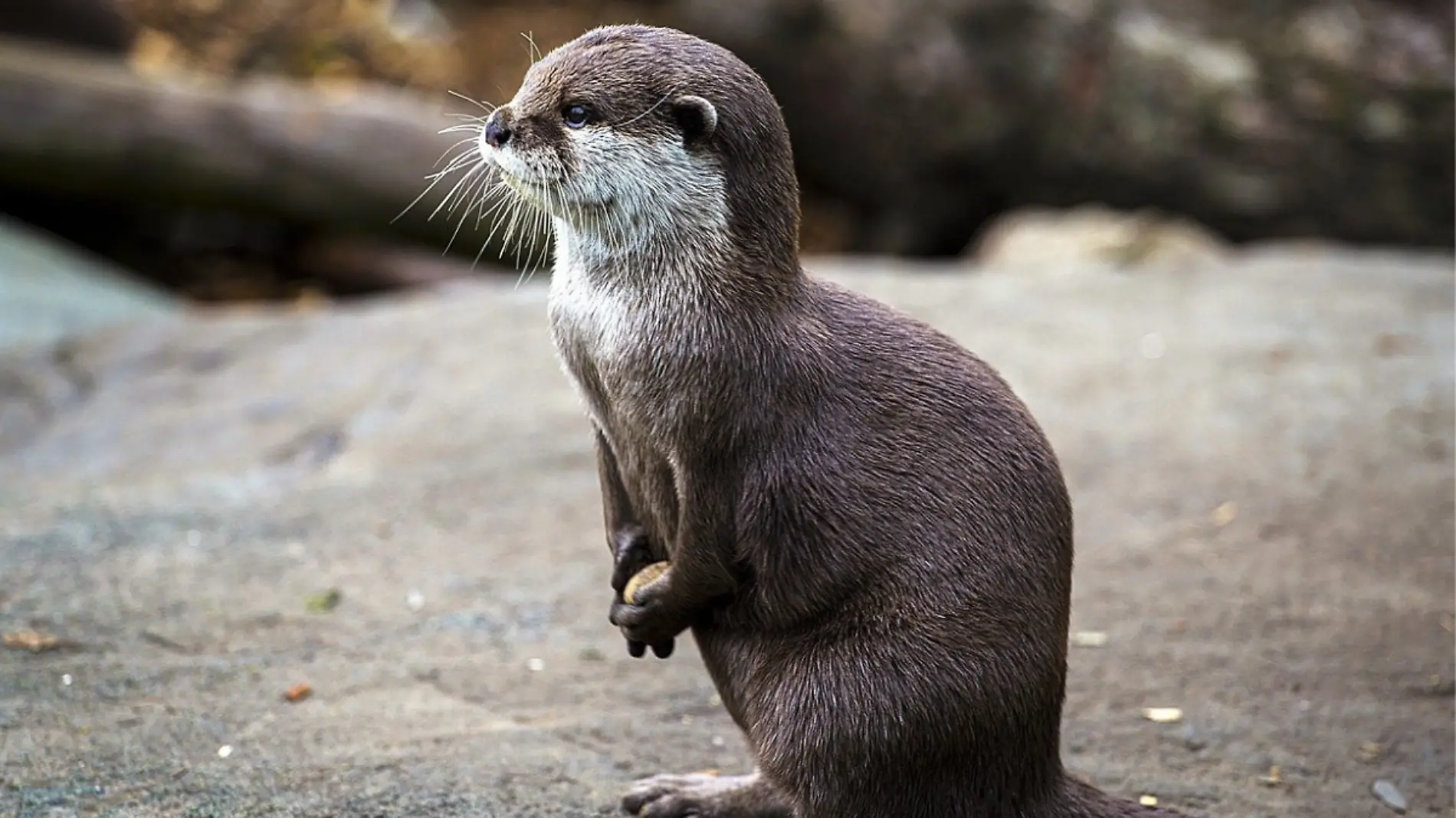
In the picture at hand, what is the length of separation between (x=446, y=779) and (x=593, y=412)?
99cm

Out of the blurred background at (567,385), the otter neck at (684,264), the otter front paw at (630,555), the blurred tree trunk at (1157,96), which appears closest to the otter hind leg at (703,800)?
the blurred background at (567,385)

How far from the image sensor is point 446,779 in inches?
138

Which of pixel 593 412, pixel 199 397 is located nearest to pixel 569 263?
pixel 593 412

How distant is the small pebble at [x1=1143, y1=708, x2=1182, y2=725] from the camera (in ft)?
13.4

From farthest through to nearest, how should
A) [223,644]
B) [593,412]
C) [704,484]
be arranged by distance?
[223,644] → [593,412] → [704,484]

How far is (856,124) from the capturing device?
1120 cm

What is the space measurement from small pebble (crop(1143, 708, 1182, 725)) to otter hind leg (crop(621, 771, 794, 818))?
1.29m

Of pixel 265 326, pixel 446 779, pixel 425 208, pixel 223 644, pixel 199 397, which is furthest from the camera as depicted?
pixel 425 208

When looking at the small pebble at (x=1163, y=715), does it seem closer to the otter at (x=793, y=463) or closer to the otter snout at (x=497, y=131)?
the otter at (x=793, y=463)

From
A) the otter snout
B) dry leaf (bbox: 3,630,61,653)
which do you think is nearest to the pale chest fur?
the otter snout

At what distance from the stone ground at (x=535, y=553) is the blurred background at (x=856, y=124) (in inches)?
81.9

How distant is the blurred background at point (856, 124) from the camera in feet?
31.2

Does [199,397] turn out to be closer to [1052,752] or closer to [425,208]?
[425,208]

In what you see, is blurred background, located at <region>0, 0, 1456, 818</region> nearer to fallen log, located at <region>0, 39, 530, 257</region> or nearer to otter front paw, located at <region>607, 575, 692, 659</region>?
fallen log, located at <region>0, 39, 530, 257</region>
